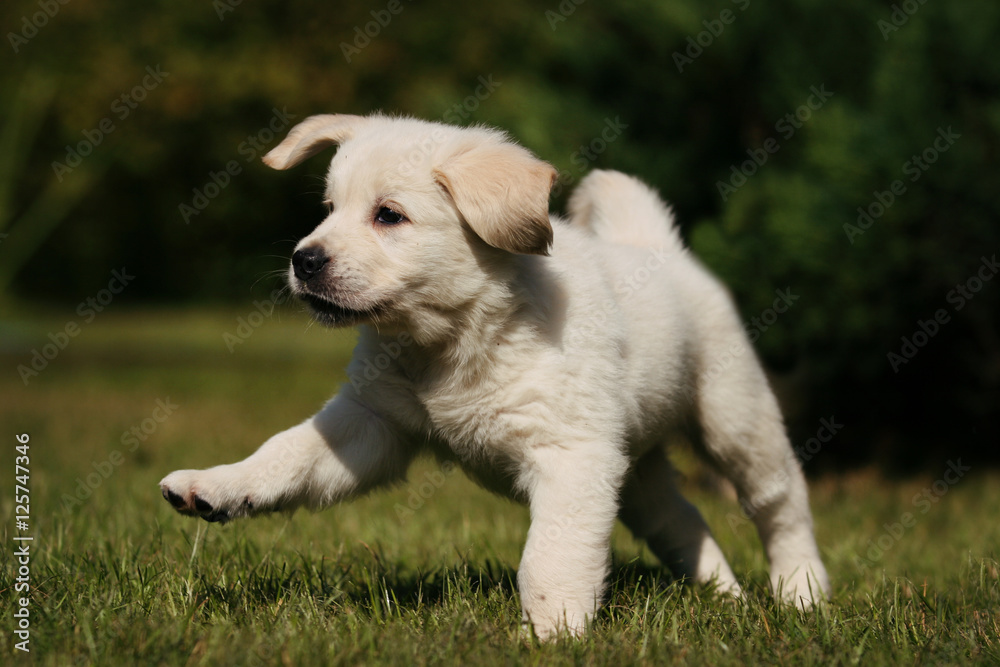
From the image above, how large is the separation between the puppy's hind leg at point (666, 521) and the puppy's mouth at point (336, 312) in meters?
1.51

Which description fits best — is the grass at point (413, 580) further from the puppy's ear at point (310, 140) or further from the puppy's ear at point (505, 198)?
the puppy's ear at point (505, 198)

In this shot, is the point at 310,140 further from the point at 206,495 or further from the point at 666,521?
the point at 666,521

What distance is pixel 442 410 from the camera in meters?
3.04

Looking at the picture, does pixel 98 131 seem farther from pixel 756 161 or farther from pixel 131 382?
pixel 756 161

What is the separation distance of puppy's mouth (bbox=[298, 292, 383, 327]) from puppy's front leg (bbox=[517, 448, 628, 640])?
659 millimetres

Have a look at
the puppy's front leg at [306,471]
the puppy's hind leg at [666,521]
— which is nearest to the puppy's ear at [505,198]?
the puppy's front leg at [306,471]

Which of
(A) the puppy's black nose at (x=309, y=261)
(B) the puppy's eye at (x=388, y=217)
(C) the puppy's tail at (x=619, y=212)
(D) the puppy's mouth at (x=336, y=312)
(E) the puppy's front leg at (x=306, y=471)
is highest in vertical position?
(C) the puppy's tail at (x=619, y=212)

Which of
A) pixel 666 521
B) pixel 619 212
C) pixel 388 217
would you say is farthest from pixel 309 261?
pixel 666 521

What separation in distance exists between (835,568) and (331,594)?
7.68 ft

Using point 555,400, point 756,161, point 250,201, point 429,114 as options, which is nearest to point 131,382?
point 429,114

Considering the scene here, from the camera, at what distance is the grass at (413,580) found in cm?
249

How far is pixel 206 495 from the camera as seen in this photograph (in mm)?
2863

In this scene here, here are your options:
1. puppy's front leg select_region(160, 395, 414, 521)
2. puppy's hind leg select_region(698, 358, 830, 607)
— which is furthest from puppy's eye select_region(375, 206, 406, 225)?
puppy's hind leg select_region(698, 358, 830, 607)

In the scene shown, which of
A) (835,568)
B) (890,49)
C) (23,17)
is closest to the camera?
(835,568)
